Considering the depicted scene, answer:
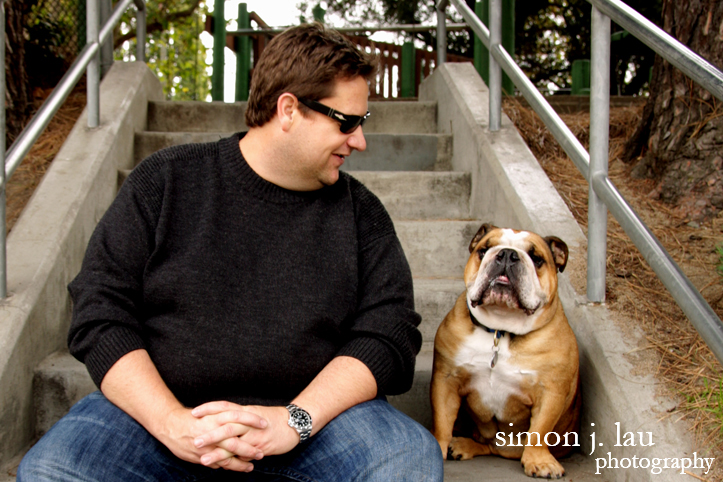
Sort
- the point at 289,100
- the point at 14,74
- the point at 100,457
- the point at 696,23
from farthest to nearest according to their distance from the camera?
1. the point at 14,74
2. the point at 696,23
3. the point at 289,100
4. the point at 100,457

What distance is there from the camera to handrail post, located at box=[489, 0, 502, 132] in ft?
11.4

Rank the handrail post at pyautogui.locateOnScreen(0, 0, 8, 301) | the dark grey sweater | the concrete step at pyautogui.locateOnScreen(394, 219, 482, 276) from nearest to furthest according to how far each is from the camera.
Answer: the dark grey sweater → the handrail post at pyautogui.locateOnScreen(0, 0, 8, 301) → the concrete step at pyautogui.locateOnScreen(394, 219, 482, 276)

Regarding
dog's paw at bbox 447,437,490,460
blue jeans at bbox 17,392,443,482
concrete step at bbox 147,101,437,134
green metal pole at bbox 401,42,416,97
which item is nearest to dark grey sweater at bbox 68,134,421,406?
blue jeans at bbox 17,392,443,482

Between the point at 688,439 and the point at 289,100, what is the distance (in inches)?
60.0

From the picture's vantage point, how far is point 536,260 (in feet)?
7.23

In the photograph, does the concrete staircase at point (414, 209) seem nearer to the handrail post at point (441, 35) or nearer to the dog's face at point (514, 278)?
the dog's face at point (514, 278)

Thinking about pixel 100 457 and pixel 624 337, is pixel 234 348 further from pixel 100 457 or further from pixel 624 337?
pixel 624 337

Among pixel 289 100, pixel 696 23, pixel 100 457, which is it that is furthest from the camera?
pixel 696 23

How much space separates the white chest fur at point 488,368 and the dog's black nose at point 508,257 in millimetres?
264

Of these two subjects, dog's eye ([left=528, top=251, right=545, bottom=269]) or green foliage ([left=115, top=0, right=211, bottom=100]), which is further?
green foliage ([left=115, top=0, right=211, bottom=100])

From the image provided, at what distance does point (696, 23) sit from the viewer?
3021 mm

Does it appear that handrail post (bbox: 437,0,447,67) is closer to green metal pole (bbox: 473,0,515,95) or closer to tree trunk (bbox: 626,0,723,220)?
green metal pole (bbox: 473,0,515,95)

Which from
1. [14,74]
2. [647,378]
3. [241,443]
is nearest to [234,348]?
[241,443]

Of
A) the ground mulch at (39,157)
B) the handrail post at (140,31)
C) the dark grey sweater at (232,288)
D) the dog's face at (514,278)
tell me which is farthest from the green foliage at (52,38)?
the dog's face at (514,278)
